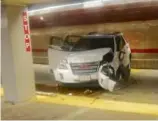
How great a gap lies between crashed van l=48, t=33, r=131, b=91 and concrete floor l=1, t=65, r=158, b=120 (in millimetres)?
399

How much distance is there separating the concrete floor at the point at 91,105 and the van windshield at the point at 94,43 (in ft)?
3.98

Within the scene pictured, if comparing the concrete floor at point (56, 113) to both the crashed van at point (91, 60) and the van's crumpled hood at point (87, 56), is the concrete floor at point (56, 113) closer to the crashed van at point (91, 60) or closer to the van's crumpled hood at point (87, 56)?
the crashed van at point (91, 60)

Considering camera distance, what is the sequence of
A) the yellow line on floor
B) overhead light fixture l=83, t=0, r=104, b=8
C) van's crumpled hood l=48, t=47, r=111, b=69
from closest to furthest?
the yellow line on floor, van's crumpled hood l=48, t=47, r=111, b=69, overhead light fixture l=83, t=0, r=104, b=8

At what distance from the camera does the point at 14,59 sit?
21.4ft

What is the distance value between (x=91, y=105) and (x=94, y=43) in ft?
9.25

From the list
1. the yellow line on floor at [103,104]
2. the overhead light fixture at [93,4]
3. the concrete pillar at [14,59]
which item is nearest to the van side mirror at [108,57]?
the yellow line on floor at [103,104]

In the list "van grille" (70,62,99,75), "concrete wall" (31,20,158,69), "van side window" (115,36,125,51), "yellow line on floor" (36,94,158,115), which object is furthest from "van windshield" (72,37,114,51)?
"concrete wall" (31,20,158,69)

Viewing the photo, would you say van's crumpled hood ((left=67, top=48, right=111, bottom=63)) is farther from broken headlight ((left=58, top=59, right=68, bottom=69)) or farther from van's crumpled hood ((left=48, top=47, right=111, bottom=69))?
broken headlight ((left=58, top=59, right=68, bottom=69))

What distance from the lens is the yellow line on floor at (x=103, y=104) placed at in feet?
19.5

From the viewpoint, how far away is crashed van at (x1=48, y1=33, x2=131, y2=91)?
786cm

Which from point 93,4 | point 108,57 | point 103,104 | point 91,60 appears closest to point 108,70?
point 108,57

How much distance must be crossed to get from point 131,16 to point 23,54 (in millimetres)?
5751

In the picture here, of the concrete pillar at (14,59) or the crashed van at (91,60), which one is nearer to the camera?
the concrete pillar at (14,59)

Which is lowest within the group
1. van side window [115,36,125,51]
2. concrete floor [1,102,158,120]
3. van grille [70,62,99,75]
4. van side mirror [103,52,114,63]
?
concrete floor [1,102,158,120]
